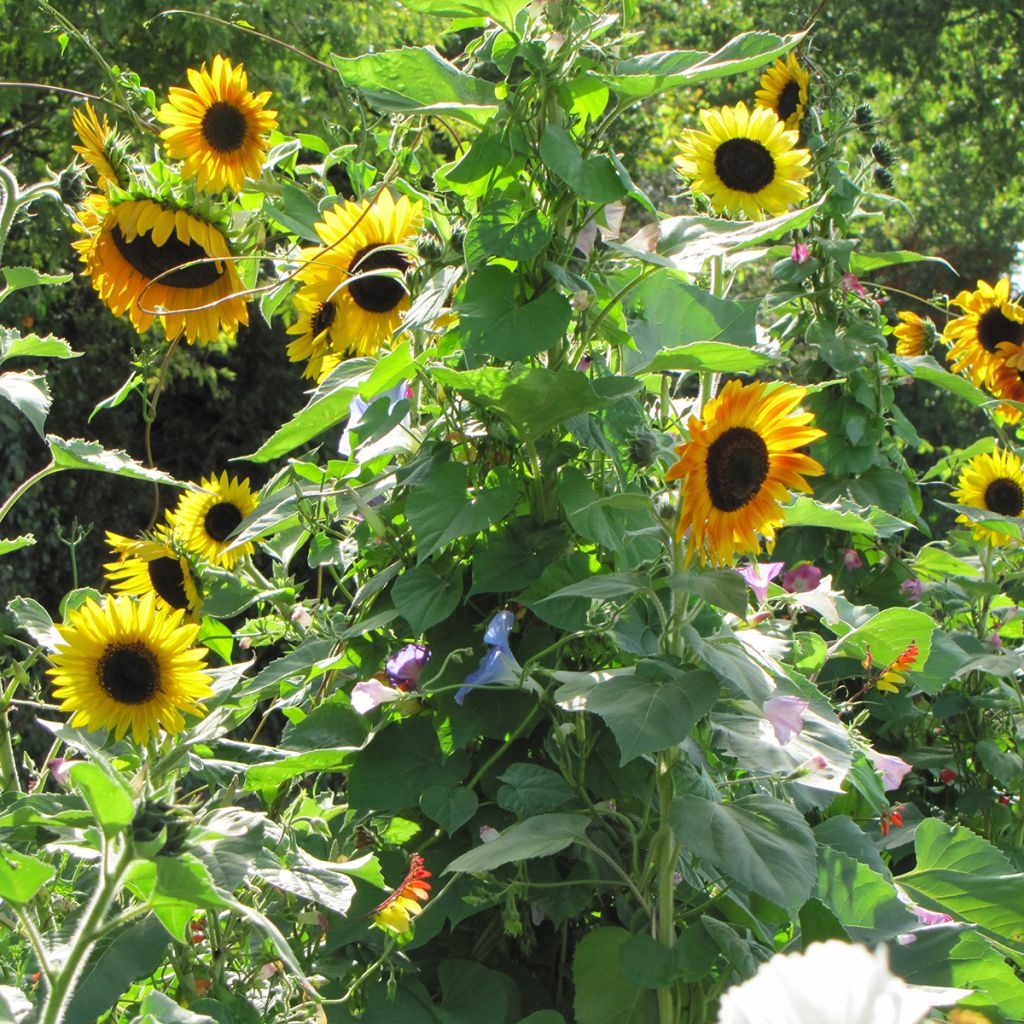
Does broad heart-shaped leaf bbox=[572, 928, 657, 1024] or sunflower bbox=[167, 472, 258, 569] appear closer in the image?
broad heart-shaped leaf bbox=[572, 928, 657, 1024]

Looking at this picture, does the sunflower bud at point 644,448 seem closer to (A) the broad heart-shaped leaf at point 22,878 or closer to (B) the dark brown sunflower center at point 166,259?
(B) the dark brown sunflower center at point 166,259

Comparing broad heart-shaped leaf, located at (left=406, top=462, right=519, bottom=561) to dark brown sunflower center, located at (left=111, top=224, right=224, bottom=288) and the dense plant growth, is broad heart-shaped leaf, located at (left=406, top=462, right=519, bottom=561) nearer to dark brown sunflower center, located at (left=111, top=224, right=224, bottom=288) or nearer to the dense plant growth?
the dense plant growth

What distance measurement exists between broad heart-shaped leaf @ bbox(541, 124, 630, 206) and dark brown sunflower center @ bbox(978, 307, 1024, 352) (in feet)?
5.61

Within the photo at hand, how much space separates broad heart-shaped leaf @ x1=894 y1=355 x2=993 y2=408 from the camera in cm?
251

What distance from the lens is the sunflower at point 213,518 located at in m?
1.88

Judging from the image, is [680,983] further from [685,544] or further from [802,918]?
[685,544]

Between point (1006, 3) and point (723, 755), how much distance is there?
41.9 ft

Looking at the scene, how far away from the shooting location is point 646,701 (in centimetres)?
120

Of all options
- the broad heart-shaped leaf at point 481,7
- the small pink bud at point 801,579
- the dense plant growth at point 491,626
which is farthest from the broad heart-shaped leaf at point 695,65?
the small pink bud at point 801,579

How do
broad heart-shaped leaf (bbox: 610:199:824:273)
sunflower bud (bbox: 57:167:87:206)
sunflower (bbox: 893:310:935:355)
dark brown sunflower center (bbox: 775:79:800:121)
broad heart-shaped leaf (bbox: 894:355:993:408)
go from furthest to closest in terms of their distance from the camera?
sunflower (bbox: 893:310:935:355), dark brown sunflower center (bbox: 775:79:800:121), broad heart-shaped leaf (bbox: 894:355:993:408), sunflower bud (bbox: 57:167:87:206), broad heart-shaped leaf (bbox: 610:199:824:273)

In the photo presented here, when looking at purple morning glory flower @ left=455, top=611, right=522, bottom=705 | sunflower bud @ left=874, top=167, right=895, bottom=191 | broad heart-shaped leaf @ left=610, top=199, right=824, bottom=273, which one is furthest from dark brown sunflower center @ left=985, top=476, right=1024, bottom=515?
purple morning glory flower @ left=455, top=611, right=522, bottom=705

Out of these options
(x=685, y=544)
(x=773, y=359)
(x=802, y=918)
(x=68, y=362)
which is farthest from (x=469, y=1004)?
(x=68, y=362)

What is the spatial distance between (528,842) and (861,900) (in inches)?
14.9

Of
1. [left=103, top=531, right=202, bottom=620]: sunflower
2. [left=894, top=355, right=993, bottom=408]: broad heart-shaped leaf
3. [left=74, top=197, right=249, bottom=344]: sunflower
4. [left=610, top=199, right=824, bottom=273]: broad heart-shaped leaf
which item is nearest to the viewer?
[left=610, top=199, right=824, bottom=273]: broad heart-shaped leaf
